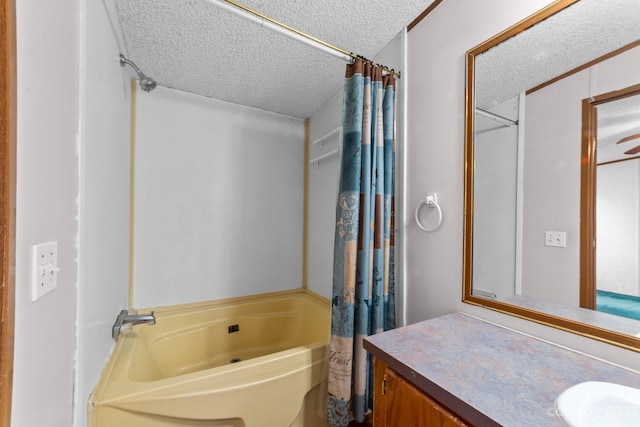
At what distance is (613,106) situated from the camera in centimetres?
69

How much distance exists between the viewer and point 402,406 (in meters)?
0.67

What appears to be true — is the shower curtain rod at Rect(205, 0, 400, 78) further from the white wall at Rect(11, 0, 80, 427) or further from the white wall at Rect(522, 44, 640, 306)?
the white wall at Rect(522, 44, 640, 306)

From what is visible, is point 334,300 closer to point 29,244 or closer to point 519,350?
point 519,350

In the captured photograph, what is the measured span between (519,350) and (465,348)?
6.2 inches

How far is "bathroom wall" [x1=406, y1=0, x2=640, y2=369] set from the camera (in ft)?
3.32

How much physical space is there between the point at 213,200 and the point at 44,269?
1.49 metres

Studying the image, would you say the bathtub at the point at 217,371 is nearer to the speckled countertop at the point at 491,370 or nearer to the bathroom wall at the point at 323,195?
the bathroom wall at the point at 323,195

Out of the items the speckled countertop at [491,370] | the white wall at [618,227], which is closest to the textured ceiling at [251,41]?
the white wall at [618,227]

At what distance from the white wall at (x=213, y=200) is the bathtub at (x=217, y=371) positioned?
0.21 m

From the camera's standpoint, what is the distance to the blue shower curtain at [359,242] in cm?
113

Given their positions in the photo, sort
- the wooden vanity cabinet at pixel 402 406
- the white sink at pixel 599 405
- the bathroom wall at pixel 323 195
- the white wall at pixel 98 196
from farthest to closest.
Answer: the bathroom wall at pixel 323 195 < the white wall at pixel 98 196 < the wooden vanity cabinet at pixel 402 406 < the white sink at pixel 599 405

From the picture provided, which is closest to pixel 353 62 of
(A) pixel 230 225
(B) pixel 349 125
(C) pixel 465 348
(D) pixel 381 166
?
(B) pixel 349 125

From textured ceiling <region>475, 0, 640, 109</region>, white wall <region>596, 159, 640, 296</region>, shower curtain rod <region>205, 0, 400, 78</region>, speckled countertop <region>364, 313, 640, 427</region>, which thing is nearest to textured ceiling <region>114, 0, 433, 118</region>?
shower curtain rod <region>205, 0, 400, 78</region>

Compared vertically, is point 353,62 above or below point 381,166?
above
